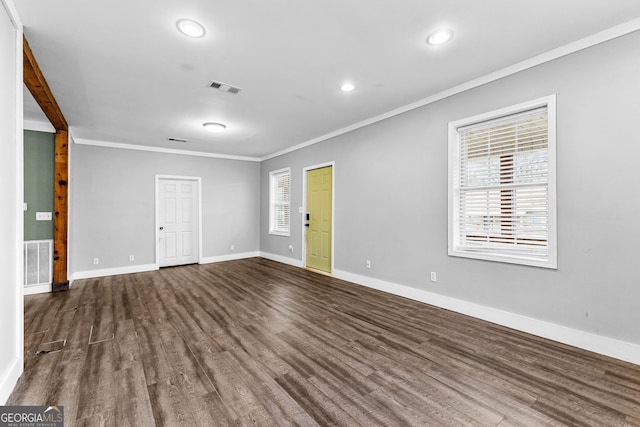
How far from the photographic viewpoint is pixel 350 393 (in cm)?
194

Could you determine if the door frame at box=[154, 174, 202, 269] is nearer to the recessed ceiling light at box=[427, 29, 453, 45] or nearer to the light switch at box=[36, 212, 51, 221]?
the light switch at box=[36, 212, 51, 221]

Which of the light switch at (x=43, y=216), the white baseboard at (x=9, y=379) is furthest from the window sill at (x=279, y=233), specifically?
the white baseboard at (x=9, y=379)

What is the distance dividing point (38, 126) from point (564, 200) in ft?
22.7

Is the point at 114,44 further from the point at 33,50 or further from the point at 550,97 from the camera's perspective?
the point at 550,97

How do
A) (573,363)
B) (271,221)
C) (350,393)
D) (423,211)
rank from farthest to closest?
1. (271,221)
2. (423,211)
3. (573,363)
4. (350,393)

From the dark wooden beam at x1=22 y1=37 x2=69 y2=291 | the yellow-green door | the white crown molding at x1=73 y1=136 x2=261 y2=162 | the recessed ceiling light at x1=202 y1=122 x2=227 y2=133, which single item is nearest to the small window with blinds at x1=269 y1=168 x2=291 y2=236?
the yellow-green door

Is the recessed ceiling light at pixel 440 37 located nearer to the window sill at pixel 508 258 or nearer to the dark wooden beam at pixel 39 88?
the window sill at pixel 508 258

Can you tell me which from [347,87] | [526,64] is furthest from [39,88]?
[526,64]

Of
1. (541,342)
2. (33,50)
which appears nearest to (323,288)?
(541,342)

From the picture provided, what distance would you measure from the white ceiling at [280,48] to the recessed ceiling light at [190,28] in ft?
0.21

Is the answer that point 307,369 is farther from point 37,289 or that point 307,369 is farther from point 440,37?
point 37,289

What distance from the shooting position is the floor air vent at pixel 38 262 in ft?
14.4

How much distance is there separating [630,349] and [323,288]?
129 inches

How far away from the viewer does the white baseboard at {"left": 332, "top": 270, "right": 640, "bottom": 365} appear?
2344 millimetres
